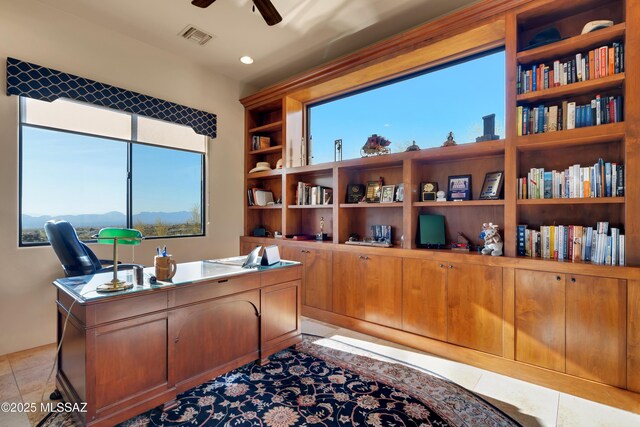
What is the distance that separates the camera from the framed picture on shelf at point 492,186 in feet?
8.82

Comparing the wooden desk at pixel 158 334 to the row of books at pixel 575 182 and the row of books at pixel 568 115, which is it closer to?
the row of books at pixel 575 182

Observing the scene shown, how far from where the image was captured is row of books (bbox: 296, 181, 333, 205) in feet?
12.7

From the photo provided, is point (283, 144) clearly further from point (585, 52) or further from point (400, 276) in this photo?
point (585, 52)

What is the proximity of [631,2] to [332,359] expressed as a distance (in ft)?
10.7

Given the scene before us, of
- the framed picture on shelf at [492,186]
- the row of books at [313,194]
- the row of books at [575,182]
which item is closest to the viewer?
the row of books at [575,182]

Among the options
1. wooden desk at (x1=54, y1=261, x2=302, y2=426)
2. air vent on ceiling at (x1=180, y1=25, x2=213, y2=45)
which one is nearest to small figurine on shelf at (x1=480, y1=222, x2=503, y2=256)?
wooden desk at (x1=54, y1=261, x2=302, y2=426)

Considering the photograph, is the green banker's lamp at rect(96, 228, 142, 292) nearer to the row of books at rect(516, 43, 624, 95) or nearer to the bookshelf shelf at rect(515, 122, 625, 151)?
the bookshelf shelf at rect(515, 122, 625, 151)

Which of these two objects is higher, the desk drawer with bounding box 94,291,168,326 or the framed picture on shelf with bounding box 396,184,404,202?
the framed picture on shelf with bounding box 396,184,404,202

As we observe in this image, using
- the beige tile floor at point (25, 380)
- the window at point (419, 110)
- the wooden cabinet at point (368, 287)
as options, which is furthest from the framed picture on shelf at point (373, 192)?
the beige tile floor at point (25, 380)

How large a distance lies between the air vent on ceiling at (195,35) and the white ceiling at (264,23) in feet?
0.17

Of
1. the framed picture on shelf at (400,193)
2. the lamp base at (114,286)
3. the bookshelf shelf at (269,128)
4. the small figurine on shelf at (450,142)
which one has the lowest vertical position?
the lamp base at (114,286)

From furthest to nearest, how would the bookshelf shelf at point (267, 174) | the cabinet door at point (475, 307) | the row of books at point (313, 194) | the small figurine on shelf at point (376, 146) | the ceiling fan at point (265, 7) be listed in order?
1. the bookshelf shelf at point (267, 174)
2. the row of books at point (313, 194)
3. the small figurine on shelf at point (376, 146)
4. the cabinet door at point (475, 307)
5. the ceiling fan at point (265, 7)

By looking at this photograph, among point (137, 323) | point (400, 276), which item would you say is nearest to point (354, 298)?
point (400, 276)

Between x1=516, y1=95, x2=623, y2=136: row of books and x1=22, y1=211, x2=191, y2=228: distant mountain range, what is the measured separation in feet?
12.3
